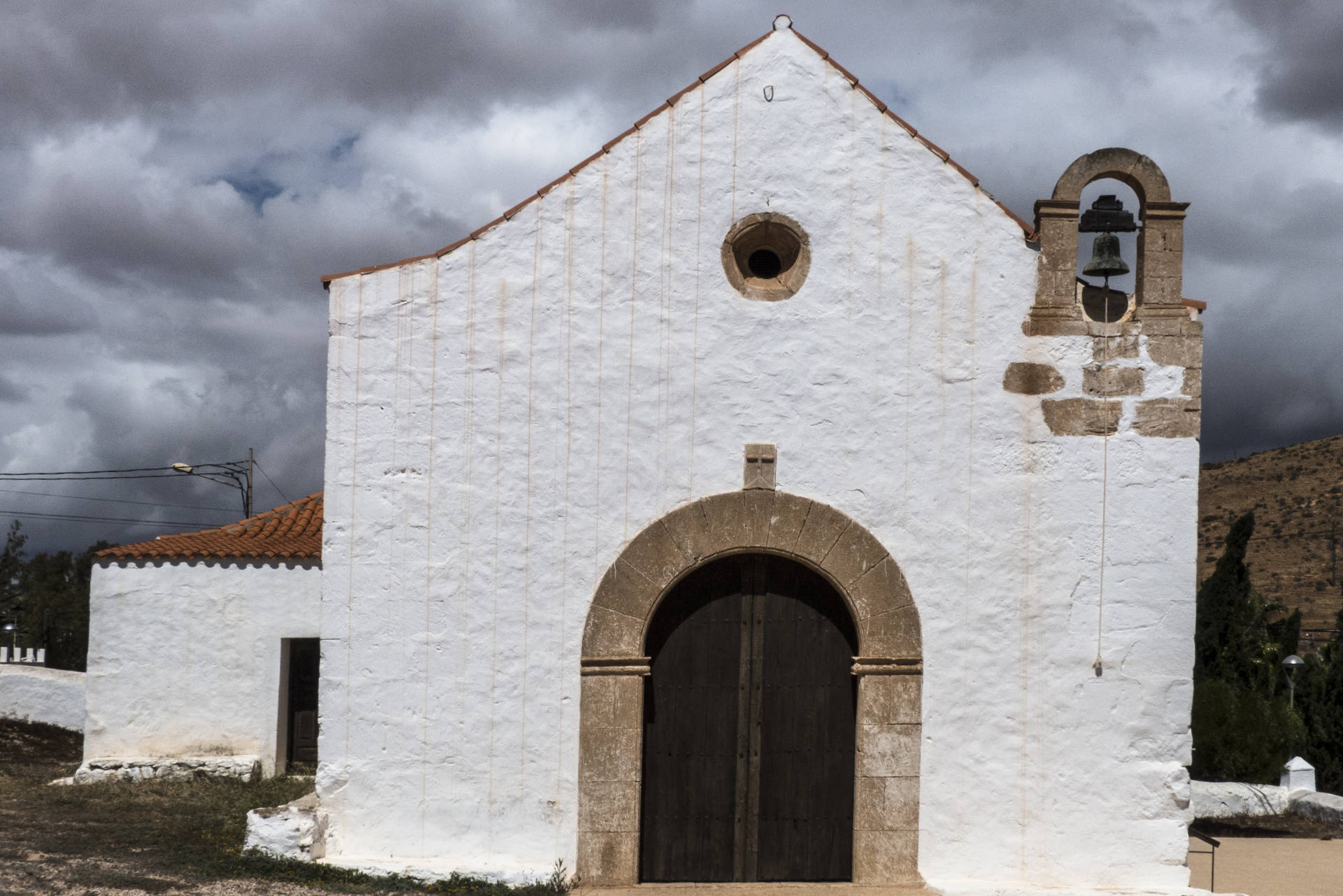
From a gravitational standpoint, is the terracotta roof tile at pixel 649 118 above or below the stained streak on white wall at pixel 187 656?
above

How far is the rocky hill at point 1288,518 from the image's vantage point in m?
30.8

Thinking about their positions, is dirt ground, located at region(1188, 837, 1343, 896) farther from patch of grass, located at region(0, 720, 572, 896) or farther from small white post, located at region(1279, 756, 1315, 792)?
patch of grass, located at region(0, 720, 572, 896)

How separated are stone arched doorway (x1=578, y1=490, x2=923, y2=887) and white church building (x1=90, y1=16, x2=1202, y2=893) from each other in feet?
0.07

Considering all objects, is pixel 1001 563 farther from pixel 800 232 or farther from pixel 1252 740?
pixel 1252 740

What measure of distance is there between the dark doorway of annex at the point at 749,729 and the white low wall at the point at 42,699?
10.9 m

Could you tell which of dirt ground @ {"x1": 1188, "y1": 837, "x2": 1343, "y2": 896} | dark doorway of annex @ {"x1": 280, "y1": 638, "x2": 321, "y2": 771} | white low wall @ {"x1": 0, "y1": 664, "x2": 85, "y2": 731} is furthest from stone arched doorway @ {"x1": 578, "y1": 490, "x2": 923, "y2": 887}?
white low wall @ {"x1": 0, "y1": 664, "x2": 85, "y2": 731}

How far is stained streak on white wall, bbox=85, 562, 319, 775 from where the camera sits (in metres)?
9.94

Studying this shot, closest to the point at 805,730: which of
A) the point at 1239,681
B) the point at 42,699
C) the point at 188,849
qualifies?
the point at 188,849

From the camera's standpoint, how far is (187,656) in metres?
10.0

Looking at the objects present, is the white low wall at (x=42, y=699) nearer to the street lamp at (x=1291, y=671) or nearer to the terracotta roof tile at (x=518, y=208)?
the terracotta roof tile at (x=518, y=208)

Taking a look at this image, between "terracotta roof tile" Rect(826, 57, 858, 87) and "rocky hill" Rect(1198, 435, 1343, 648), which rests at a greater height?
"terracotta roof tile" Rect(826, 57, 858, 87)

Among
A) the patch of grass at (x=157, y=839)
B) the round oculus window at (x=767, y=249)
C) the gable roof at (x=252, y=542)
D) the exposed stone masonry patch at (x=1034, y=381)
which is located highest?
the round oculus window at (x=767, y=249)

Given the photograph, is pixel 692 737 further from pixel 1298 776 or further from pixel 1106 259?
pixel 1298 776

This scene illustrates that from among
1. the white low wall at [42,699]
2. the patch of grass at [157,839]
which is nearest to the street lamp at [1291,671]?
the patch of grass at [157,839]
